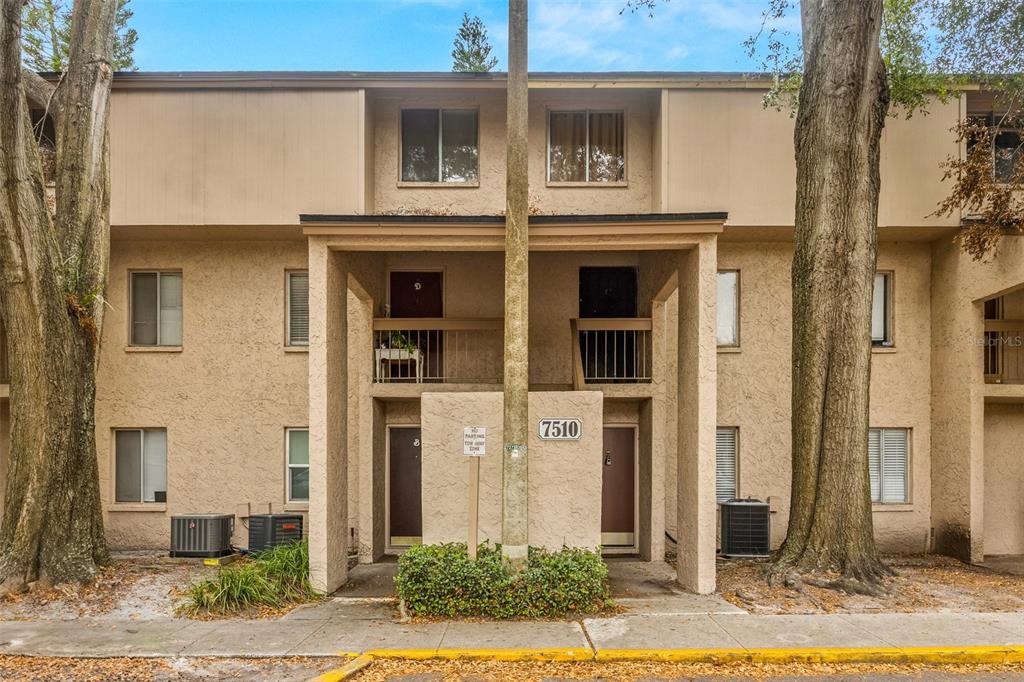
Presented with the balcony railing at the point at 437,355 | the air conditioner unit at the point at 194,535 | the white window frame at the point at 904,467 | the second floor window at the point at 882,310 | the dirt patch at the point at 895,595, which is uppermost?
the second floor window at the point at 882,310

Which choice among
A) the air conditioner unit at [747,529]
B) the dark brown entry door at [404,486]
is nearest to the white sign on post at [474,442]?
the dark brown entry door at [404,486]

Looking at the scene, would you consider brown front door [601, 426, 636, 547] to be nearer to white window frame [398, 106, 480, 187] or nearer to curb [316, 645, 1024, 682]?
curb [316, 645, 1024, 682]

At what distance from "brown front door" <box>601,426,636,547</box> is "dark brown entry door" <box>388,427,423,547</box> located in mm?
3374

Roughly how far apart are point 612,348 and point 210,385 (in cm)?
736

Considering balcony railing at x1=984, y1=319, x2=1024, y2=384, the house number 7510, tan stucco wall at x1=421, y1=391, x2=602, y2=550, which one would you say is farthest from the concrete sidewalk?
balcony railing at x1=984, y1=319, x2=1024, y2=384

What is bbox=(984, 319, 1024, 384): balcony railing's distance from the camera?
39.0 ft

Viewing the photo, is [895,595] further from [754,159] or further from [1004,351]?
[754,159]

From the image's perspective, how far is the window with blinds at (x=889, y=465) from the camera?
12.1 meters

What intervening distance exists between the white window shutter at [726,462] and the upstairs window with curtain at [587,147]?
509cm

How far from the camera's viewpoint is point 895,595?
8.55 meters

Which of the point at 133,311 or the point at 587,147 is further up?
the point at 587,147

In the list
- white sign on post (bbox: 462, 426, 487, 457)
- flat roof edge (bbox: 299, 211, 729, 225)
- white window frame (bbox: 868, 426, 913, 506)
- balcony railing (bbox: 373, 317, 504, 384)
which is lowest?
white window frame (bbox: 868, 426, 913, 506)

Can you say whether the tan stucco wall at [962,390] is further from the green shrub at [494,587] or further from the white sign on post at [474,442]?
the white sign on post at [474,442]

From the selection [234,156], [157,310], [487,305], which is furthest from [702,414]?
[157,310]
